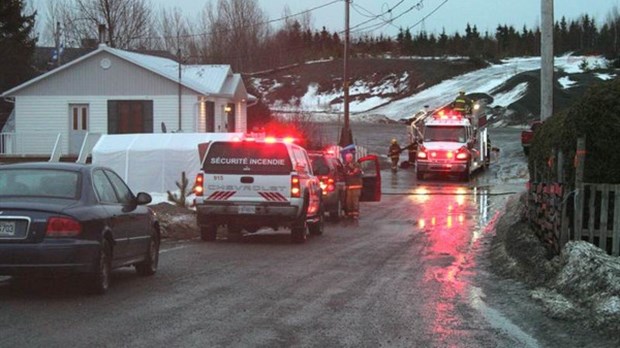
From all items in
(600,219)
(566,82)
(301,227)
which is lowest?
(301,227)

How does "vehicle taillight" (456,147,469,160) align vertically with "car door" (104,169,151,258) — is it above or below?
above

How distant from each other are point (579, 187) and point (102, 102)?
2807cm

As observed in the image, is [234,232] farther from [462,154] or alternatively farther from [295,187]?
[462,154]

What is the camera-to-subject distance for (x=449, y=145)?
36.9 metres

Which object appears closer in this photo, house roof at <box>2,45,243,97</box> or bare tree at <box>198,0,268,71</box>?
house roof at <box>2,45,243,97</box>

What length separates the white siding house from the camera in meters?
35.5

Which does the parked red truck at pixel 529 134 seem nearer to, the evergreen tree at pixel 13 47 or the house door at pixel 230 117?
the house door at pixel 230 117

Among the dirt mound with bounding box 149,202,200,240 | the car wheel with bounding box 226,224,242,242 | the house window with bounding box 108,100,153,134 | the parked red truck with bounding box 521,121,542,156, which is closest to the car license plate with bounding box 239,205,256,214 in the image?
the car wheel with bounding box 226,224,242,242

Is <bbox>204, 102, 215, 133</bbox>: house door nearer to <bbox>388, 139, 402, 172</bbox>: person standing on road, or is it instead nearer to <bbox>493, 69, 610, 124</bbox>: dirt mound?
<bbox>388, 139, 402, 172</bbox>: person standing on road

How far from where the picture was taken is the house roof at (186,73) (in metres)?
35.2

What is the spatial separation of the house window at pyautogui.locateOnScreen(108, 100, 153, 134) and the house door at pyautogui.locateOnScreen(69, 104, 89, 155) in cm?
120

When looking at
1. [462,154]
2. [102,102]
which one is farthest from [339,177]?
[102,102]

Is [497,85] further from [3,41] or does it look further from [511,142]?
[3,41]

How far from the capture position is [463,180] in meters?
37.2
